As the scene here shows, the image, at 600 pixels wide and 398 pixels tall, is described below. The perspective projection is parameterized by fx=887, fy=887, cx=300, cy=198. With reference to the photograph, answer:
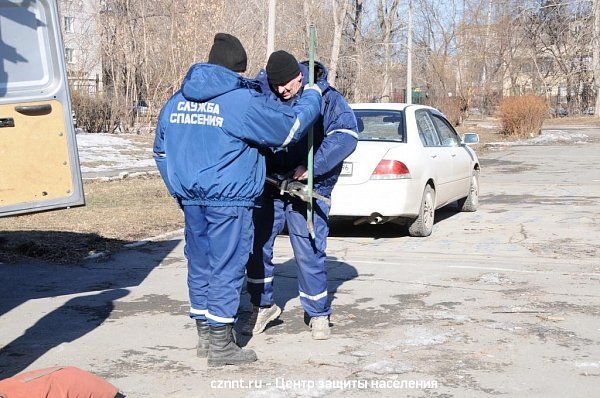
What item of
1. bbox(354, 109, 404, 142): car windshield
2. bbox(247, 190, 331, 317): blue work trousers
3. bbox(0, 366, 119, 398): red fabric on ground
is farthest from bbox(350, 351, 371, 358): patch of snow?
bbox(354, 109, 404, 142): car windshield

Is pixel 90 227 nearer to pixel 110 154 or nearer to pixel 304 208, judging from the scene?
pixel 304 208

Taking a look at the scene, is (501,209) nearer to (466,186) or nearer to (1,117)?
(466,186)

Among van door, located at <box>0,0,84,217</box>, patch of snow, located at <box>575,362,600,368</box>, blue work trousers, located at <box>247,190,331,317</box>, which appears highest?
van door, located at <box>0,0,84,217</box>

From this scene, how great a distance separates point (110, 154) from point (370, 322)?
62.3ft

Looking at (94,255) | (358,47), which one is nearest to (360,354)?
(94,255)

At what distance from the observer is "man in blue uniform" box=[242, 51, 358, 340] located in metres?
6.04

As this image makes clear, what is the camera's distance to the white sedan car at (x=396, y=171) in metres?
10.1

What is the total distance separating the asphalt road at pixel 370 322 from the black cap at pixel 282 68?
5.84 feet

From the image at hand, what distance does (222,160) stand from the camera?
5301mm

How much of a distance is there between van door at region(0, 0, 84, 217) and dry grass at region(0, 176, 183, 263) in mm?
3703

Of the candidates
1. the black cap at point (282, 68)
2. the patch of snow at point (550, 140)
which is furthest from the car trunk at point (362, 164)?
the patch of snow at point (550, 140)

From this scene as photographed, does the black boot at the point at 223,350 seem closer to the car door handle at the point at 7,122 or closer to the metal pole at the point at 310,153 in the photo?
the metal pole at the point at 310,153

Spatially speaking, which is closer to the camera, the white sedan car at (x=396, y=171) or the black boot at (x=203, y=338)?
the black boot at (x=203, y=338)

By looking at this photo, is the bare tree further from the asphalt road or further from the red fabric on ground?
the red fabric on ground
